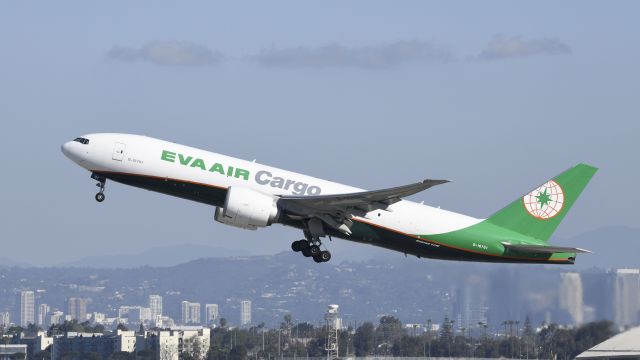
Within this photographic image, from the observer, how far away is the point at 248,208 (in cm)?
4900

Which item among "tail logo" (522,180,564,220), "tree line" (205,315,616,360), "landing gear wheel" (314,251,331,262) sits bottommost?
"tree line" (205,315,616,360)

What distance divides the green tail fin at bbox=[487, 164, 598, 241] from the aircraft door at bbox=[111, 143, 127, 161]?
15679 mm

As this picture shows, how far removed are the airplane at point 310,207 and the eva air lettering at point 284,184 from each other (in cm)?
4

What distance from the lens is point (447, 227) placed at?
51719mm

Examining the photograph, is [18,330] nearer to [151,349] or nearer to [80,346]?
[80,346]

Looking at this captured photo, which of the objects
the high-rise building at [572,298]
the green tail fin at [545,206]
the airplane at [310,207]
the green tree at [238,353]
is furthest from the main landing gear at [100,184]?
the green tree at [238,353]

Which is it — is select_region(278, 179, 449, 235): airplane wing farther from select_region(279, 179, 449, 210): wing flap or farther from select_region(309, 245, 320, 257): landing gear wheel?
select_region(309, 245, 320, 257): landing gear wheel

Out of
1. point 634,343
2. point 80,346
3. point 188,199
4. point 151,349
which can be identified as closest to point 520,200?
point 188,199

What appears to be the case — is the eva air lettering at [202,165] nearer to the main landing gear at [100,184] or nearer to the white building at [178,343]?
the main landing gear at [100,184]

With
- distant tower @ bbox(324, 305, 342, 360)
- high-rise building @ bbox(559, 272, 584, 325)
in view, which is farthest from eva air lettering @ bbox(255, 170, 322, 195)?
distant tower @ bbox(324, 305, 342, 360)

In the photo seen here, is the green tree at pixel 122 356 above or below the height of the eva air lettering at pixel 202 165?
below

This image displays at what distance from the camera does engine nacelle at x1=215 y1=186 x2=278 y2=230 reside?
1928 inches

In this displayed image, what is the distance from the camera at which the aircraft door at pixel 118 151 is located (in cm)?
5056

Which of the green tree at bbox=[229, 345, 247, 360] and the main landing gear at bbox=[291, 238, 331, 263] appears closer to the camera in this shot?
the main landing gear at bbox=[291, 238, 331, 263]
